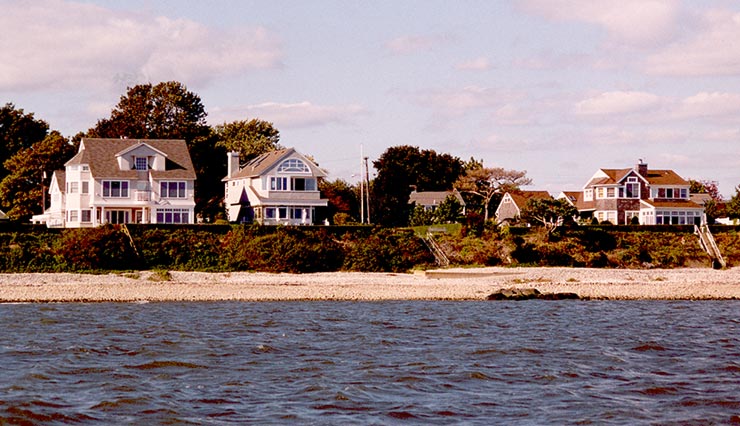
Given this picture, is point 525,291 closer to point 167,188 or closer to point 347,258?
point 347,258

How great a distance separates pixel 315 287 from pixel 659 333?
801 inches

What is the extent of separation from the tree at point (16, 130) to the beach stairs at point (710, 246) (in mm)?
68275

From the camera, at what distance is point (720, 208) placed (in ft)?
339

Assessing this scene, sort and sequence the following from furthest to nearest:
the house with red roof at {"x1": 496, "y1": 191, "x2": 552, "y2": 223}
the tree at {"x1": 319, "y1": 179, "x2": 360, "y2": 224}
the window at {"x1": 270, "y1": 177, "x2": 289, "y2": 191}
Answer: the house with red roof at {"x1": 496, "y1": 191, "x2": 552, "y2": 223}
the tree at {"x1": 319, "y1": 179, "x2": 360, "y2": 224}
the window at {"x1": 270, "y1": 177, "x2": 289, "y2": 191}

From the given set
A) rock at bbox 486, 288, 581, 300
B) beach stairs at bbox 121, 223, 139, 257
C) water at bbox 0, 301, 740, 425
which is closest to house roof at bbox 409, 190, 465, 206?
beach stairs at bbox 121, 223, 139, 257

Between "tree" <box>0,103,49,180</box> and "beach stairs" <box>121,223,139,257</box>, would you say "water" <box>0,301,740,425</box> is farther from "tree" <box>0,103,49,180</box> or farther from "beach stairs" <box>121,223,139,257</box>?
"tree" <box>0,103,49,180</box>

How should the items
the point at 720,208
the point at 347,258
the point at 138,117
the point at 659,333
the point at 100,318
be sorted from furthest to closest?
1. the point at 720,208
2. the point at 138,117
3. the point at 347,258
4. the point at 100,318
5. the point at 659,333

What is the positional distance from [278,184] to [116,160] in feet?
41.6

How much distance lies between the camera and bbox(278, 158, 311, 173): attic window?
78562mm

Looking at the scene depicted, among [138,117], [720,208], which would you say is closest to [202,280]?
[138,117]

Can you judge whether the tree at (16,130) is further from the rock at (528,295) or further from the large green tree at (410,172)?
the rock at (528,295)

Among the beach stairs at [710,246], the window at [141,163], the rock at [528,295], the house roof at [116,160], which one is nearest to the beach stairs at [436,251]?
the rock at [528,295]

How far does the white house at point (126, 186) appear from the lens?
7412 centimetres

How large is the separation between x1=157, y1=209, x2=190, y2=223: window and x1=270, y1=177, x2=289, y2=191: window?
705 centimetres
